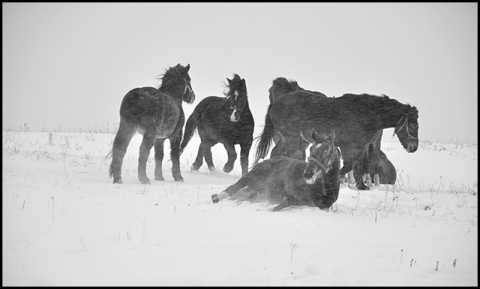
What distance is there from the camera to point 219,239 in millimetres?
5805

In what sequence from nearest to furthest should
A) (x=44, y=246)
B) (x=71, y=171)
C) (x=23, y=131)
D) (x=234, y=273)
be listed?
(x=234, y=273)
(x=44, y=246)
(x=71, y=171)
(x=23, y=131)

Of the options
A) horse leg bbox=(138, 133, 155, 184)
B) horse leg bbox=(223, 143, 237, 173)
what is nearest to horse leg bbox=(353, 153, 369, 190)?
horse leg bbox=(223, 143, 237, 173)

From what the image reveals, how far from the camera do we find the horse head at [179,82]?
43.0 ft

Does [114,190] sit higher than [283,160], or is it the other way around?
[283,160]

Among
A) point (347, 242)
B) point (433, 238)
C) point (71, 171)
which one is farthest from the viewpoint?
point (71, 171)

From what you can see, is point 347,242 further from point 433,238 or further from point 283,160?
point 283,160

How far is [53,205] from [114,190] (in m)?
2.36

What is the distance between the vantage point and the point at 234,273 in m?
4.71

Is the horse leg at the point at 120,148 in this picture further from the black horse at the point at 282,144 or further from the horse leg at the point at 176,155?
the black horse at the point at 282,144

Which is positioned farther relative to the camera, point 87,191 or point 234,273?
point 87,191

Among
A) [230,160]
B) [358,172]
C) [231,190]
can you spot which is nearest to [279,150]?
[230,160]

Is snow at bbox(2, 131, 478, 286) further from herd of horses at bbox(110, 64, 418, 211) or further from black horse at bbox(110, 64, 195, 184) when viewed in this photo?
black horse at bbox(110, 64, 195, 184)

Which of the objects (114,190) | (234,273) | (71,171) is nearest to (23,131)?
(71,171)

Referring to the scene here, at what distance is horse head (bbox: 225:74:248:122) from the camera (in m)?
13.8
